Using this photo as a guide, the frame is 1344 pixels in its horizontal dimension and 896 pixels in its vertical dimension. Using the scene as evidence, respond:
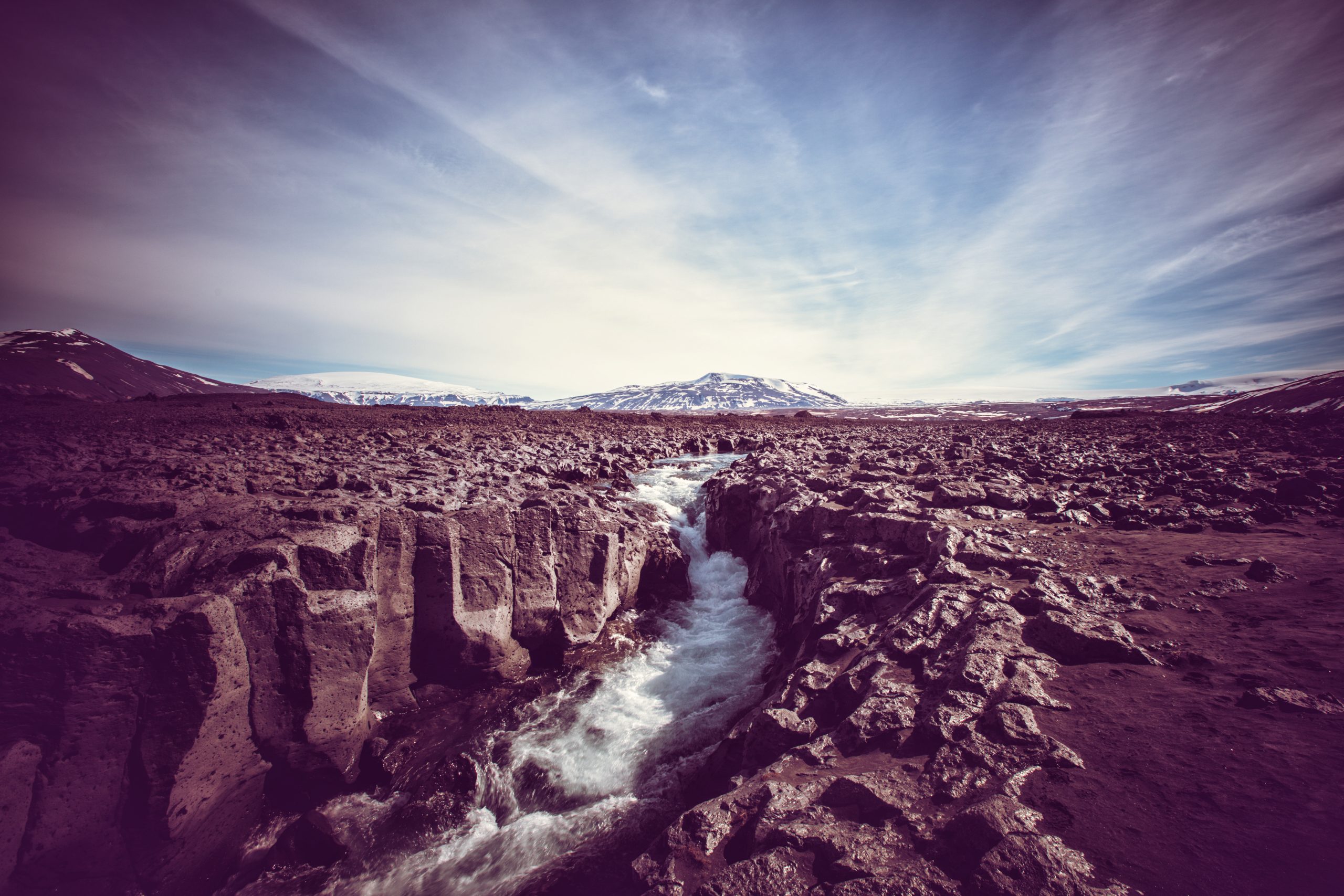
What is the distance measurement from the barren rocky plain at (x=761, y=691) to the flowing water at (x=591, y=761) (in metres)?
0.35

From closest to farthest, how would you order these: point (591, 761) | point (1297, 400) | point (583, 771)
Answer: point (583, 771), point (591, 761), point (1297, 400)

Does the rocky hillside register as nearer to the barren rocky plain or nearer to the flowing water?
the barren rocky plain

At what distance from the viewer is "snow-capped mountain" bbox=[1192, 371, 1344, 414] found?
130 feet

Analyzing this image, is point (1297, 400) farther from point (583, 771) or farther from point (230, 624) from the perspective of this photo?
point (230, 624)

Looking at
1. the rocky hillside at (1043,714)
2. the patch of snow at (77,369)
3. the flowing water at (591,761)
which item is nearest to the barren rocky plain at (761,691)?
the rocky hillside at (1043,714)

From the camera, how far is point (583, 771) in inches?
308

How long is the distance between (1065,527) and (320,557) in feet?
48.9

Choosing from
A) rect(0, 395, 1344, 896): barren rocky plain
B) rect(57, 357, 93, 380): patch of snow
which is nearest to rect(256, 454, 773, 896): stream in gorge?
rect(0, 395, 1344, 896): barren rocky plain

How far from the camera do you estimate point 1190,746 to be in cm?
448

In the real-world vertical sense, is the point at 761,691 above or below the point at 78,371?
below

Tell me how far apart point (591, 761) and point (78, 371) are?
9050cm

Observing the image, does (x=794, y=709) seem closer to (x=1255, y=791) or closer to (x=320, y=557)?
(x=1255, y=791)

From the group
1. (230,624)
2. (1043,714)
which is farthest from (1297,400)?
(230,624)

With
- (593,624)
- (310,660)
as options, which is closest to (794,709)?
(593,624)
